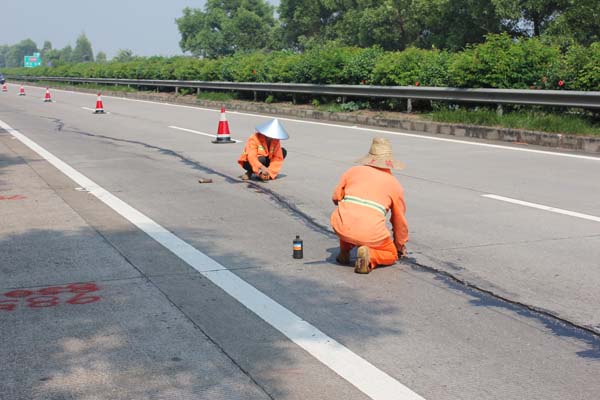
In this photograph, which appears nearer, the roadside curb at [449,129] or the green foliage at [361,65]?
the roadside curb at [449,129]

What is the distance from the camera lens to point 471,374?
13.0 feet

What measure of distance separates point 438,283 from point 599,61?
11721mm

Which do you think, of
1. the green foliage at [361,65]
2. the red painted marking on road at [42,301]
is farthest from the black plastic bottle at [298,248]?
the green foliage at [361,65]

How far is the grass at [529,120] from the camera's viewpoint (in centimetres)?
1520

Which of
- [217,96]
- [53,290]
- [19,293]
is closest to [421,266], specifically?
[53,290]

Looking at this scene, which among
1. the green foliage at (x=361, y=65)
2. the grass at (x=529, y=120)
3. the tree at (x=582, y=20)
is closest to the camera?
the grass at (x=529, y=120)

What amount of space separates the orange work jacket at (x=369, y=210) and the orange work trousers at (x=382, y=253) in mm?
40

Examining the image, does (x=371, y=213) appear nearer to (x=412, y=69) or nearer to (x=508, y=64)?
(x=508, y=64)

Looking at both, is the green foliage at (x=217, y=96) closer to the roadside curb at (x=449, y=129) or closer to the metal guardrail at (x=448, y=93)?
the metal guardrail at (x=448, y=93)

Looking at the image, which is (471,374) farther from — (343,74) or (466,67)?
(343,74)

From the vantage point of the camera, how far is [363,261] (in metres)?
5.91

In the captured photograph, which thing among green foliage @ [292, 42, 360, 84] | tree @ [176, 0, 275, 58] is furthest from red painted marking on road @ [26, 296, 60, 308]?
tree @ [176, 0, 275, 58]

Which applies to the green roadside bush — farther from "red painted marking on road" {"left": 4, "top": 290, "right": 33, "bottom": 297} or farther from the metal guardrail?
"red painted marking on road" {"left": 4, "top": 290, "right": 33, "bottom": 297}

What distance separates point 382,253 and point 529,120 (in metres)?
11.0
